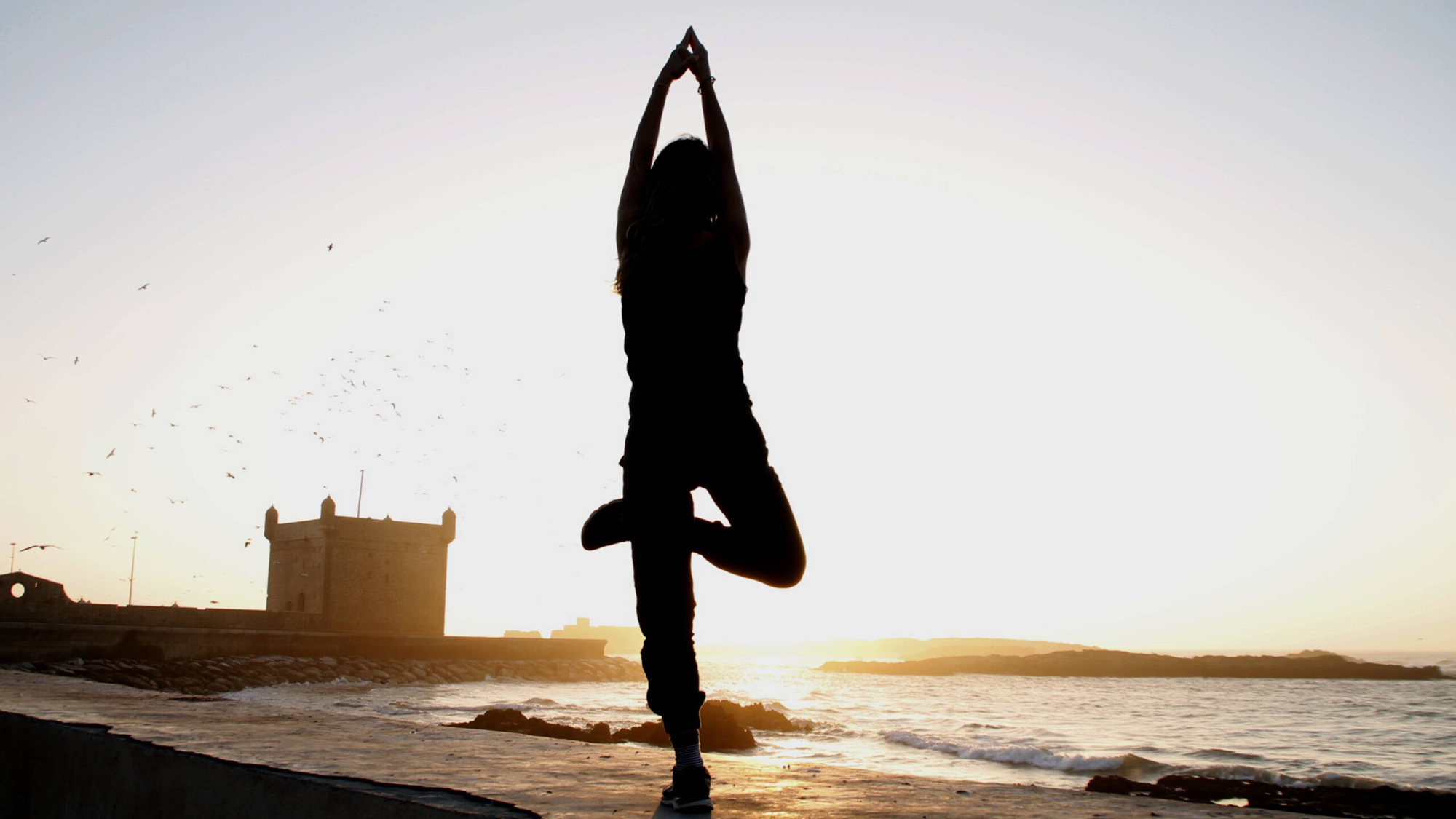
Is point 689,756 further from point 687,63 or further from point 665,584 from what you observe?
point 687,63

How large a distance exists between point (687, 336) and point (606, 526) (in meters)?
0.49

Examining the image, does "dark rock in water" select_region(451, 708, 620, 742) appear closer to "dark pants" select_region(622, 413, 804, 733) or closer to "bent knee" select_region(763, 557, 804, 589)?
"dark pants" select_region(622, 413, 804, 733)

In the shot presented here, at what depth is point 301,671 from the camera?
33750 millimetres

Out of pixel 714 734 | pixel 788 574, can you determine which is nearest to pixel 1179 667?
pixel 714 734

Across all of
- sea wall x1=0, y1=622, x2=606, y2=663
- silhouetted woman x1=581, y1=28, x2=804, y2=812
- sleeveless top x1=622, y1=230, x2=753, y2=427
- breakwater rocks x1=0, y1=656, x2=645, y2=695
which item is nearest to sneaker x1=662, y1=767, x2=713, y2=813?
silhouetted woman x1=581, y1=28, x2=804, y2=812

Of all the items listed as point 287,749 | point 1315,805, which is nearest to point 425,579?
point 1315,805

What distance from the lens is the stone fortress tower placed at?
4034cm

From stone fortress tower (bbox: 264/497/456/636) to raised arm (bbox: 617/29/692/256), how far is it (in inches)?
1638

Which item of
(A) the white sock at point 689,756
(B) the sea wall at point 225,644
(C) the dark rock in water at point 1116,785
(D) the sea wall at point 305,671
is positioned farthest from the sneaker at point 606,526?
(B) the sea wall at point 225,644

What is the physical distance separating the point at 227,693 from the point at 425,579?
17.1m

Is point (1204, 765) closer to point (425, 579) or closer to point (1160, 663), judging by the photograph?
point (425, 579)

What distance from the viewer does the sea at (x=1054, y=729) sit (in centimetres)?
1282

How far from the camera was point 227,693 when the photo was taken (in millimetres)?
26234

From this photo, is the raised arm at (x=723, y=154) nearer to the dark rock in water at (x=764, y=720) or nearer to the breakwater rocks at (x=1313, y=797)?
the breakwater rocks at (x=1313, y=797)
